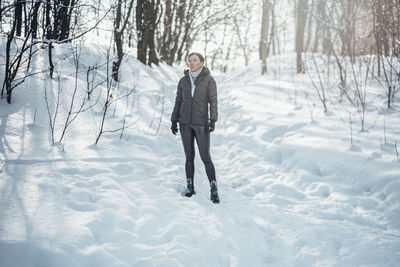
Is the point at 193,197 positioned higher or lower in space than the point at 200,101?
lower

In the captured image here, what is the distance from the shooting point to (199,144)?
3.32 meters

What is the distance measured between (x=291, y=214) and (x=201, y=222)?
1.14 metres

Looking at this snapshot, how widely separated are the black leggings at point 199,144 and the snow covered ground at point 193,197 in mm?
389

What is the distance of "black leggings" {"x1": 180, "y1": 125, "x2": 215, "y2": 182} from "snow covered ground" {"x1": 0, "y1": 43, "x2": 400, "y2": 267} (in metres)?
0.39

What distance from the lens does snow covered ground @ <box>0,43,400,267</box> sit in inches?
87.7

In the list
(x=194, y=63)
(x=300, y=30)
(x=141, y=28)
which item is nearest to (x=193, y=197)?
(x=194, y=63)

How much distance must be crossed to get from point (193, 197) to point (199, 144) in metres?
0.72

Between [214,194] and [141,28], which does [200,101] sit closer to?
[214,194]

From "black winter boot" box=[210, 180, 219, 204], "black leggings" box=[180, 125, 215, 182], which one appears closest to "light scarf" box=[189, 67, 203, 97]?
"black leggings" box=[180, 125, 215, 182]

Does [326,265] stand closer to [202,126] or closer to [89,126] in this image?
[202,126]

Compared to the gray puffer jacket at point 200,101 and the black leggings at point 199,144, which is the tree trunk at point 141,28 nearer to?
the gray puffer jacket at point 200,101

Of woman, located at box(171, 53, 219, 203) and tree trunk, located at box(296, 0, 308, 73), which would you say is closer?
woman, located at box(171, 53, 219, 203)

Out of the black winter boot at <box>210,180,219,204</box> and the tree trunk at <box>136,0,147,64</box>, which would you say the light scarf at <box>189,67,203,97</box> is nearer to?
the black winter boot at <box>210,180,219,204</box>

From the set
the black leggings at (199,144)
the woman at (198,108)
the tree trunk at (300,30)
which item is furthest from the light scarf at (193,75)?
the tree trunk at (300,30)
